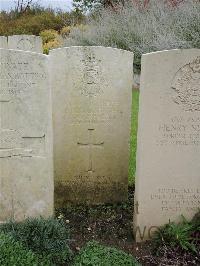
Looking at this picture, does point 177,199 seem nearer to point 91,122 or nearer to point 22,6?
point 91,122

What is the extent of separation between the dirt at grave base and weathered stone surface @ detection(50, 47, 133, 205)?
237 mm

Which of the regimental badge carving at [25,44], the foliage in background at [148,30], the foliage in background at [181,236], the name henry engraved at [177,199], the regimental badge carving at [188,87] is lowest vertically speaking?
the foliage in background at [181,236]

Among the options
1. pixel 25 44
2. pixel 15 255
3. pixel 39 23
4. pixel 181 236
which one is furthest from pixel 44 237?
pixel 39 23

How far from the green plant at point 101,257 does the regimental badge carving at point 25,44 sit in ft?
18.0

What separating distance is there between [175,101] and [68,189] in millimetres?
2043

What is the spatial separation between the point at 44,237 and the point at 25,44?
5.58 m

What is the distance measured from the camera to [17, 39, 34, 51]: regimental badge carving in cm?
859

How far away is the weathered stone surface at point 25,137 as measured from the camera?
411 centimetres

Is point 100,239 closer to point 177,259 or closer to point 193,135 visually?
point 177,259

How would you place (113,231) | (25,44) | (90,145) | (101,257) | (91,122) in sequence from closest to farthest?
(101,257), (113,231), (91,122), (90,145), (25,44)

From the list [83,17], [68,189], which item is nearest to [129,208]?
[68,189]

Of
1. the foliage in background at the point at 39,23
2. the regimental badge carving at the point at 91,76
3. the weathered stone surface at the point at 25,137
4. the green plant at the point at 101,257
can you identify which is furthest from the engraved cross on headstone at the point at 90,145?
the foliage in background at the point at 39,23

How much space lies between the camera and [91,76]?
5090mm

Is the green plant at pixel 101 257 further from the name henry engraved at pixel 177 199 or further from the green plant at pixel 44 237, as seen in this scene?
the name henry engraved at pixel 177 199
